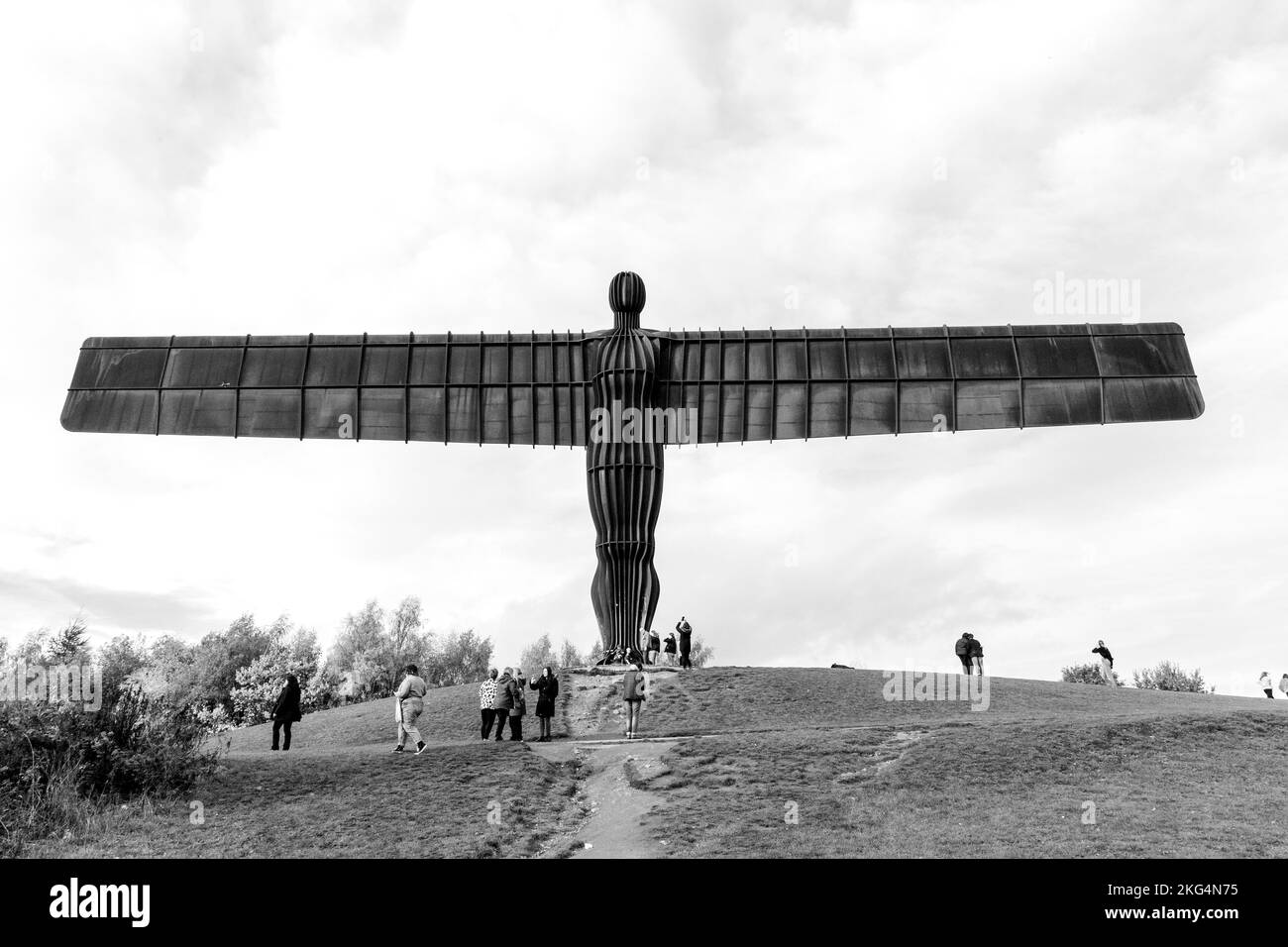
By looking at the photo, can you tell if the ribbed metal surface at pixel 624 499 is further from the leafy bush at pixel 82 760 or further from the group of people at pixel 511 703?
the leafy bush at pixel 82 760

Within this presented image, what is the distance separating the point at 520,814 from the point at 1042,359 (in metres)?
18.5

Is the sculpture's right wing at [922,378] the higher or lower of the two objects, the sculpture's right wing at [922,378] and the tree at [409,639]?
the higher

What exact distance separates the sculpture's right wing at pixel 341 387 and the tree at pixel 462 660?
97.4ft

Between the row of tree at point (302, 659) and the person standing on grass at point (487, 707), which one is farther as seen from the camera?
the row of tree at point (302, 659)

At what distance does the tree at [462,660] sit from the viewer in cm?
5406

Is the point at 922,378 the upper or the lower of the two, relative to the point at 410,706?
upper

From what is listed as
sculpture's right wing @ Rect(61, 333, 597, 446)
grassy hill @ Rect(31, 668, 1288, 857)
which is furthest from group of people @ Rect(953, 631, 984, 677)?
sculpture's right wing @ Rect(61, 333, 597, 446)

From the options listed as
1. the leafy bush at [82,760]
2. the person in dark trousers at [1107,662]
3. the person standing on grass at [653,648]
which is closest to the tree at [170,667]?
the person standing on grass at [653,648]

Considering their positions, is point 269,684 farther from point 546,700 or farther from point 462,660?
point 546,700

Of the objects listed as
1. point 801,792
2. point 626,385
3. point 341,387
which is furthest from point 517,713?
point 341,387

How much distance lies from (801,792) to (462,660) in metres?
42.9

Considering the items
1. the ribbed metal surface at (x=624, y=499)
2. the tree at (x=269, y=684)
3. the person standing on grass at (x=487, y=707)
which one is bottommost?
the tree at (x=269, y=684)

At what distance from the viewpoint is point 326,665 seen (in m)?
52.2

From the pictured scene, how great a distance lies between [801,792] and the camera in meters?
15.3
